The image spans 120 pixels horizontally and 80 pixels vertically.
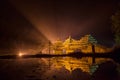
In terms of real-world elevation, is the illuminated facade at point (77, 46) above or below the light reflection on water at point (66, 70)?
above

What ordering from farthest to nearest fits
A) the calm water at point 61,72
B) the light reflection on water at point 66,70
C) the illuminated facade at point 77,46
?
the illuminated facade at point 77,46 < the light reflection on water at point 66,70 < the calm water at point 61,72

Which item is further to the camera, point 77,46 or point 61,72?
point 77,46

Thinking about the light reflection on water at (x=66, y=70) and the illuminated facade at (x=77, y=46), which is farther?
the illuminated facade at (x=77, y=46)

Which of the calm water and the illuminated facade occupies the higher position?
the illuminated facade

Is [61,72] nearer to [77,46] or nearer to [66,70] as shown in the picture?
[66,70]

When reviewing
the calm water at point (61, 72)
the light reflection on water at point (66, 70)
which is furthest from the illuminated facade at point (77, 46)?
the calm water at point (61, 72)

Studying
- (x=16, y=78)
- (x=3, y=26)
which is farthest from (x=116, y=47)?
(x=3, y=26)

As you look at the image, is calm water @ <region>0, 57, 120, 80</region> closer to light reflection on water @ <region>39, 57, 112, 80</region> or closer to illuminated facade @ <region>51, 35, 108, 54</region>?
light reflection on water @ <region>39, 57, 112, 80</region>

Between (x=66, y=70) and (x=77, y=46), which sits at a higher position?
(x=77, y=46)

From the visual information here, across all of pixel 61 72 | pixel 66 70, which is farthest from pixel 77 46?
pixel 61 72

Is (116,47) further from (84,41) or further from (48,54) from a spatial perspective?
(48,54)

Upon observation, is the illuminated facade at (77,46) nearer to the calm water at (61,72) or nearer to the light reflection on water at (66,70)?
the light reflection on water at (66,70)

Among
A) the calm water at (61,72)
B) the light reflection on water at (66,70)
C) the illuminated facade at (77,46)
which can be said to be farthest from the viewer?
the illuminated facade at (77,46)

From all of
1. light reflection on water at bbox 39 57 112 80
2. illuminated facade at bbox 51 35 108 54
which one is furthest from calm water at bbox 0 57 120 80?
illuminated facade at bbox 51 35 108 54
